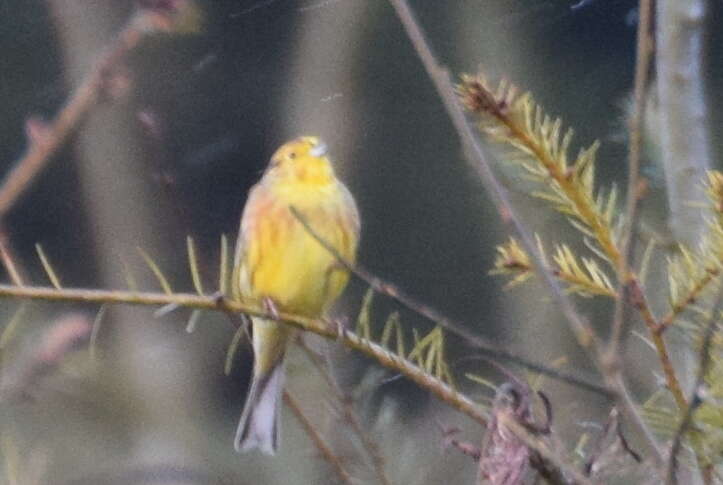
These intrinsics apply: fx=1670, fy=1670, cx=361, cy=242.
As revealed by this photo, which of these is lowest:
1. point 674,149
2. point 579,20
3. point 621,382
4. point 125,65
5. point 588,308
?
point 588,308

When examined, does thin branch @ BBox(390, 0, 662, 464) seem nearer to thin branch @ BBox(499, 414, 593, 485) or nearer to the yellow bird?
thin branch @ BBox(499, 414, 593, 485)

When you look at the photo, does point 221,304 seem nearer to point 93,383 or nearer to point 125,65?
point 125,65

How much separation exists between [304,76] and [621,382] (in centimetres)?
235

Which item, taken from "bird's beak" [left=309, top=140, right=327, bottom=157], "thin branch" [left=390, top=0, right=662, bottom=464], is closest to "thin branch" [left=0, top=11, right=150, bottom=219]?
"thin branch" [left=390, top=0, right=662, bottom=464]

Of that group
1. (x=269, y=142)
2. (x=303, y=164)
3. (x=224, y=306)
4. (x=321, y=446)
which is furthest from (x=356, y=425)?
(x=269, y=142)

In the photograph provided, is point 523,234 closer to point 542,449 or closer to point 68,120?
point 542,449

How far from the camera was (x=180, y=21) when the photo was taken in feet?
3.72

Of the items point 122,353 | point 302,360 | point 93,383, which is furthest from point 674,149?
point 122,353

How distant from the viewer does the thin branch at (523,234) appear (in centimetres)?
88

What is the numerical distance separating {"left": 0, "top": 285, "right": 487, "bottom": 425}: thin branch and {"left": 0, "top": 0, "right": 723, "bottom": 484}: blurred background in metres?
1.33

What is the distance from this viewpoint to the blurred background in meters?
2.69

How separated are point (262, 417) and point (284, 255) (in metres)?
0.22

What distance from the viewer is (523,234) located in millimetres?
920

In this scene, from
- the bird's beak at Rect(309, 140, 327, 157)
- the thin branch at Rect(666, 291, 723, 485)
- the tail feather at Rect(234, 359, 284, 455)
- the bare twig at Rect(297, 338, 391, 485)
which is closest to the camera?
the thin branch at Rect(666, 291, 723, 485)
